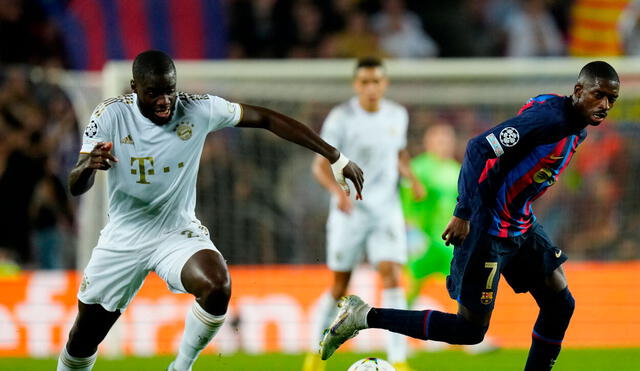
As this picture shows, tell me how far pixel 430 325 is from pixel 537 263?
74cm

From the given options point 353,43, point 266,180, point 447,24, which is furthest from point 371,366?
point 447,24

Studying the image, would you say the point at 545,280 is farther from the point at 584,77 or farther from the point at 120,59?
the point at 120,59

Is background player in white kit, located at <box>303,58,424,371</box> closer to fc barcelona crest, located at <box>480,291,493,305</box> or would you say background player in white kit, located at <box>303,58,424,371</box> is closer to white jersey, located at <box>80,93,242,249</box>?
fc barcelona crest, located at <box>480,291,493,305</box>


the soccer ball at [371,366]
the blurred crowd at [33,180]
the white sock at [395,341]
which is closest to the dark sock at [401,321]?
the soccer ball at [371,366]

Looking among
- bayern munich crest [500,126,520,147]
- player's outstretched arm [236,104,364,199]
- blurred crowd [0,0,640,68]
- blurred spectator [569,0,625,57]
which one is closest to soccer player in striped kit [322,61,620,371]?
bayern munich crest [500,126,520,147]

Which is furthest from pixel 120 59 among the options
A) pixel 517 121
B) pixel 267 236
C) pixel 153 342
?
pixel 517 121

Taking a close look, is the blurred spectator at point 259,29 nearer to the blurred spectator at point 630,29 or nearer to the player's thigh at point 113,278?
the blurred spectator at point 630,29

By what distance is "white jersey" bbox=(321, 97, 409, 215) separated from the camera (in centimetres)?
884

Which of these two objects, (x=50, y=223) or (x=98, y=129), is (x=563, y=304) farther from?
(x=50, y=223)

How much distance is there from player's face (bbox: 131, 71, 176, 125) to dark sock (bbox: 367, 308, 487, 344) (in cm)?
175

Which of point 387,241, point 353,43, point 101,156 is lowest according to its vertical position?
point 387,241

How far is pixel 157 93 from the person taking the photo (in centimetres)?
562

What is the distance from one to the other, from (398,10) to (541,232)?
957 cm

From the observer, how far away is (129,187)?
5.93 m
